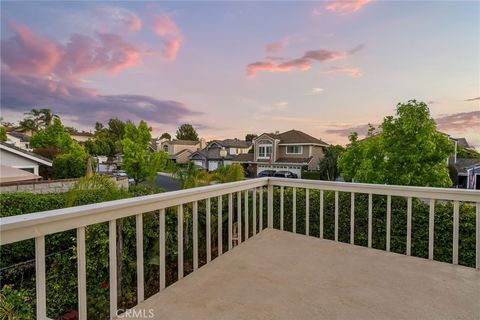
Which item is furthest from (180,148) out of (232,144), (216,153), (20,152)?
(20,152)

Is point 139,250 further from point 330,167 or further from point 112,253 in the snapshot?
point 330,167

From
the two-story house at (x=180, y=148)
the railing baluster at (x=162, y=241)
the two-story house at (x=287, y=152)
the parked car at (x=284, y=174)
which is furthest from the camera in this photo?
the two-story house at (x=180, y=148)

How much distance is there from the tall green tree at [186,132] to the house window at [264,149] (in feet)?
98.7

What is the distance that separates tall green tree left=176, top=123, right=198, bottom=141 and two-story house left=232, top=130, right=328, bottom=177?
29.6 m

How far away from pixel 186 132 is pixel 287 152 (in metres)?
33.8

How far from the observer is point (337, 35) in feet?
18.3

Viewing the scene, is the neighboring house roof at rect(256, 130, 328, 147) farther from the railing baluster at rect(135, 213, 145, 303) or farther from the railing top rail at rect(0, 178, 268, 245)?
the railing baluster at rect(135, 213, 145, 303)

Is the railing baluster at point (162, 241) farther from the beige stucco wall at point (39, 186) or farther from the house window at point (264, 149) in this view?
the house window at point (264, 149)


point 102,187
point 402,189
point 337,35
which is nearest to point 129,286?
point 102,187

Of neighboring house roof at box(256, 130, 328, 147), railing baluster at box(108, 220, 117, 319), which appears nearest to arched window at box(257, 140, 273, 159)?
neighboring house roof at box(256, 130, 328, 147)

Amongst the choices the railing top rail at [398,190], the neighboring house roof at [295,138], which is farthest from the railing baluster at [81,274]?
the neighboring house roof at [295,138]

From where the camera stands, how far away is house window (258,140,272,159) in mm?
24516

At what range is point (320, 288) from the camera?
6.12ft

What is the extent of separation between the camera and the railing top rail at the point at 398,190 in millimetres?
2209
